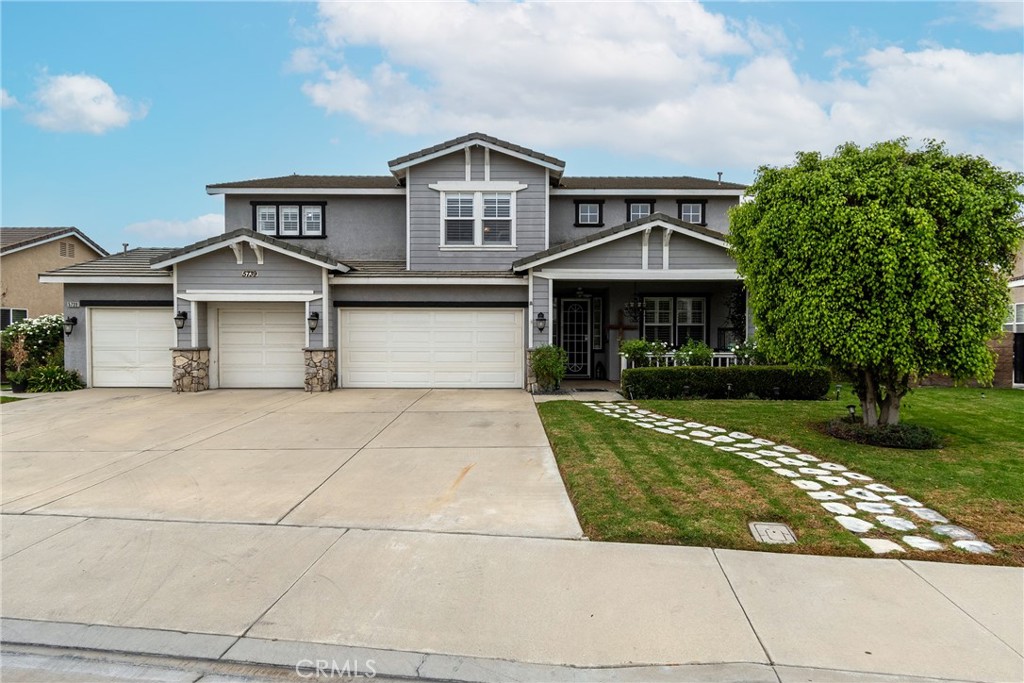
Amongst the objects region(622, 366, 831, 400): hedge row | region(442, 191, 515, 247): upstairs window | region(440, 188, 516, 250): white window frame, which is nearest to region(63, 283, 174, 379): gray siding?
region(440, 188, 516, 250): white window frame

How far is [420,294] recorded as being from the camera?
14586 millimetres

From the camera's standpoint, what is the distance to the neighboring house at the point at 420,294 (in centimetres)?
1377

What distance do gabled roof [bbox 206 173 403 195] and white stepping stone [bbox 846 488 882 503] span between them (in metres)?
13.8

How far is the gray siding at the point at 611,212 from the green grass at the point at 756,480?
26.9 feet

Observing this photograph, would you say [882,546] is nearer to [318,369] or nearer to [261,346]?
[318,369]

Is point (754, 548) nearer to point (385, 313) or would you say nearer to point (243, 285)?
point (385, 313)

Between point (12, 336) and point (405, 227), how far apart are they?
1076 centimetres

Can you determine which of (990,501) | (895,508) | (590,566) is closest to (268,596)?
(590,566)

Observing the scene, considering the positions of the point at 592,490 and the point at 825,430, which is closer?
the point at 592,490

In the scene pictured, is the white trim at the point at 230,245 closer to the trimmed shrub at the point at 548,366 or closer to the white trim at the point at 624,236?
the white trim at the point at 624,236

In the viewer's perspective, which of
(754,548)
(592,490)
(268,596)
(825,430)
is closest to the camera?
(268,596)

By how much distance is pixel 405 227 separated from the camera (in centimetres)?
1694

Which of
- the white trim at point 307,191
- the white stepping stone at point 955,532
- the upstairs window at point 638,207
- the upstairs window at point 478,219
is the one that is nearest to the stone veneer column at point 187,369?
the white trim at point 307,191

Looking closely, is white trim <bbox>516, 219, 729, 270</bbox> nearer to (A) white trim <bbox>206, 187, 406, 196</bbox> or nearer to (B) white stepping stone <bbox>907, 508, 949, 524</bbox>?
(A) white trim <bbox>206, 187, 406, 196</bbox>
